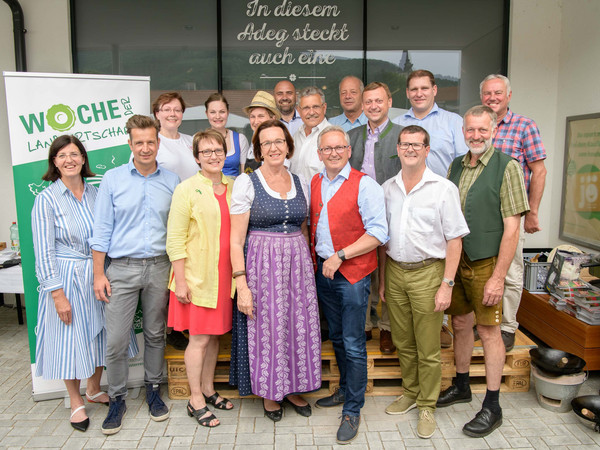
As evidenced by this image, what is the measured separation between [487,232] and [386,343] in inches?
46.9

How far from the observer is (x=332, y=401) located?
3416 millimetres

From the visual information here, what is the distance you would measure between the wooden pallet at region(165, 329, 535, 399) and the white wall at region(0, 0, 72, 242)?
3.47 meters

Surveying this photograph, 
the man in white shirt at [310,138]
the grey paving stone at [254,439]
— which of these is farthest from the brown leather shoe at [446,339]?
the man in white shirt at [310,138]

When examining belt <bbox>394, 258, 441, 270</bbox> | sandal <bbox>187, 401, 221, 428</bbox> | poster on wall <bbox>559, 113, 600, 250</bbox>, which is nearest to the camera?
belt <bbox>394, 258, 441, 270</bbox>

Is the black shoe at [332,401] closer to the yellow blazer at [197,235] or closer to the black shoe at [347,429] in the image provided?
the black shoe at [347,429]

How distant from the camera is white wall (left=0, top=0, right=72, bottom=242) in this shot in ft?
17.5

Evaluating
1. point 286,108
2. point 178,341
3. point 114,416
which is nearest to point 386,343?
point 178,341

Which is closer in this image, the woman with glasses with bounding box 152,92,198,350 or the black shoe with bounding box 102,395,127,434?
the black shoe with bounding box 102,395,127,434

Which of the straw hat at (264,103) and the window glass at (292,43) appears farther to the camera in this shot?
the window glass at (292,43)

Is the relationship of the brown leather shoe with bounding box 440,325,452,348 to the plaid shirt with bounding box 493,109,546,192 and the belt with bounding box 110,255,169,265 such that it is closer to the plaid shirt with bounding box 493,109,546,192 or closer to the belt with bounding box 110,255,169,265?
the plaid shirt with bounding box 493,109,546,192

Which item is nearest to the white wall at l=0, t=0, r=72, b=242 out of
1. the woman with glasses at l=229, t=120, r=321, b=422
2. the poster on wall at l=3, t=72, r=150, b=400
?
the poster on wall at l=3, t=72, r=150, b=400

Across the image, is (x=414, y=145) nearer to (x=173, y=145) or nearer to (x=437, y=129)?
(x=437, y=129)

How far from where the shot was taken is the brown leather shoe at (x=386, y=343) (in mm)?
3623

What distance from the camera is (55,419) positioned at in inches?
131
